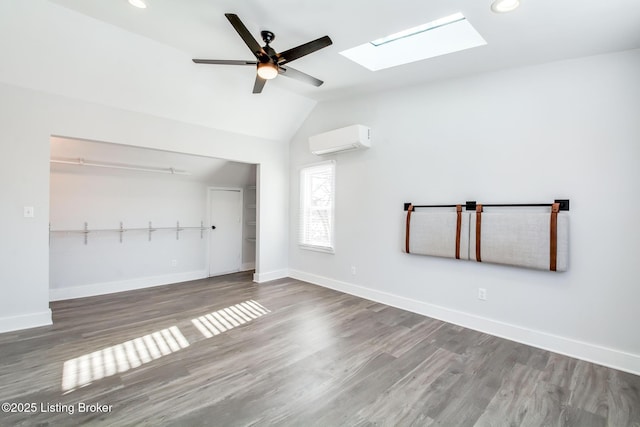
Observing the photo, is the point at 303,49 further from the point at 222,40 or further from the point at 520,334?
the point at 520,334

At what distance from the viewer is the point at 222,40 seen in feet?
9.82

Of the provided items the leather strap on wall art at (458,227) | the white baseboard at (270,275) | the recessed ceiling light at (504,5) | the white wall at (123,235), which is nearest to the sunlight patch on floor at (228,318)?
the white baseboard at (270,275)

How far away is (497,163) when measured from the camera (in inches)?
125

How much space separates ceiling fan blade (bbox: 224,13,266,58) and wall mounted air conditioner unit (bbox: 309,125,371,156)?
189cm

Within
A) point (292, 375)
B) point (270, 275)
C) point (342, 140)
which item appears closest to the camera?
point (292, 375)

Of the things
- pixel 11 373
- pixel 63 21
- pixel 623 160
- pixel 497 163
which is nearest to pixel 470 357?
pixel 497 163

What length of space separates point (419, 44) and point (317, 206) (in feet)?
9.36

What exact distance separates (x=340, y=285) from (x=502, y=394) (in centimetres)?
277

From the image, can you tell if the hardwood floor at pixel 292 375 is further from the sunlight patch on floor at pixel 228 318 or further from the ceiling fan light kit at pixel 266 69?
the ceiling fan light kit at pixel 266 69

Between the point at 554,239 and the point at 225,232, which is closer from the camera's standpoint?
the point at 554,239

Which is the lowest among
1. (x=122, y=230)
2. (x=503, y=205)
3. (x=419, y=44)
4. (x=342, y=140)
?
(x=122, y=230)

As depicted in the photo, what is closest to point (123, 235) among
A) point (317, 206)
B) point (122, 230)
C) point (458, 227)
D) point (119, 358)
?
point (122, 230)

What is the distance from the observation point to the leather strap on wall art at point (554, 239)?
276 centimetres

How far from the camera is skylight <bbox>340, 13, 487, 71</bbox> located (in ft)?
9.23
